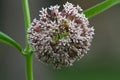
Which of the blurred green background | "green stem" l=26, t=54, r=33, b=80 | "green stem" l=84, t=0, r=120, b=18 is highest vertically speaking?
the blurred green background

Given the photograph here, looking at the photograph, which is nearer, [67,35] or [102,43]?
[67,35]

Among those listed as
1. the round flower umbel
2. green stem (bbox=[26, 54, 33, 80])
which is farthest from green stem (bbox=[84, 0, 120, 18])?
green stem (bbox=[26, 54, 33, 80])

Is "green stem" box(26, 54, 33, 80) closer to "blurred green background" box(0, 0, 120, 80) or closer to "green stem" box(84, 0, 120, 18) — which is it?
"green stem" box(84, 0, 120, 18)

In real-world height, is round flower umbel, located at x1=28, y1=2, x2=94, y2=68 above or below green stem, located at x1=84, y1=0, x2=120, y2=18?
below

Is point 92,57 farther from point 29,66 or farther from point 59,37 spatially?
point 59,37

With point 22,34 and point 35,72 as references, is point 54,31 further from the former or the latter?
point 35,72

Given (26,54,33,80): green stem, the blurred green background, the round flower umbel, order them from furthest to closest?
the blurred green background → (26,54,33,80): green stem → the round flower umbel

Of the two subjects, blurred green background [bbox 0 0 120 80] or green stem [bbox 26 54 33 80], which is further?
blurred green background [bbox 0 0 120 80]

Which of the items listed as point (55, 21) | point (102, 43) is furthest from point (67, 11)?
point (102, 43)
